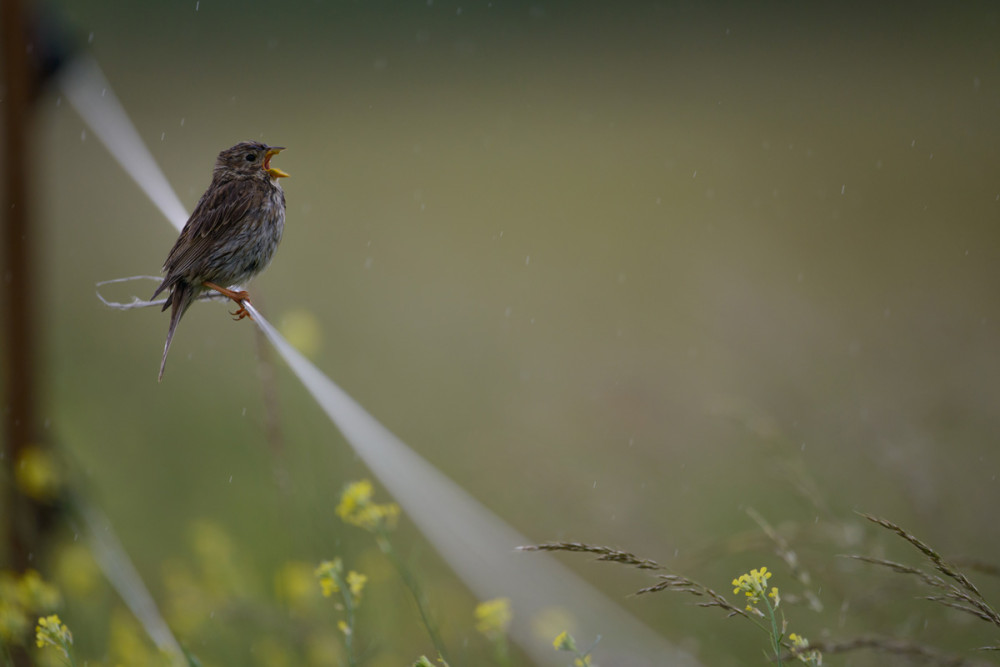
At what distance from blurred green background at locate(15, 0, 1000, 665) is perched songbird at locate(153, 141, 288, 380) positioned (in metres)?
0.89

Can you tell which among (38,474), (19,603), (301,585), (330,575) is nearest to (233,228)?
(330,575)

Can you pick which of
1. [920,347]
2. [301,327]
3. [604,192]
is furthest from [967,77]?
[301,327]

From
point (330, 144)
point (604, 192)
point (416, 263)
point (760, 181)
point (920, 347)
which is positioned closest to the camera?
point (920, 347)

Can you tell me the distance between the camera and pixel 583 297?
1235 centimetres

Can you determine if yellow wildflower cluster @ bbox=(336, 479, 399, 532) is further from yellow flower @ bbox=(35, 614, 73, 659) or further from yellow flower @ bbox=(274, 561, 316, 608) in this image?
yellow flower @ bbox=(274, 561, 316, 608)

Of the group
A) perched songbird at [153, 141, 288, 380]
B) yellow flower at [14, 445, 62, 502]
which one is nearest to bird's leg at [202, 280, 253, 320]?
perched songbird at [153, 141, 288, 380]

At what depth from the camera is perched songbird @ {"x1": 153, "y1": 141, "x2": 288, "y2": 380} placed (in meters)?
1.14

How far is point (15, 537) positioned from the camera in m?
2.96

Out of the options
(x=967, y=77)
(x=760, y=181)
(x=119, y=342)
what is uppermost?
(x=967, y=77)

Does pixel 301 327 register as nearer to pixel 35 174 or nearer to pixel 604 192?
pixel 35 174

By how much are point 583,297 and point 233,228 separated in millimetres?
11351

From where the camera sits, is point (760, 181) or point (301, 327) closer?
point (301, 327)

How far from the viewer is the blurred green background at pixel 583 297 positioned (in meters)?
3.92

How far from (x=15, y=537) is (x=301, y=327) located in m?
1.37
